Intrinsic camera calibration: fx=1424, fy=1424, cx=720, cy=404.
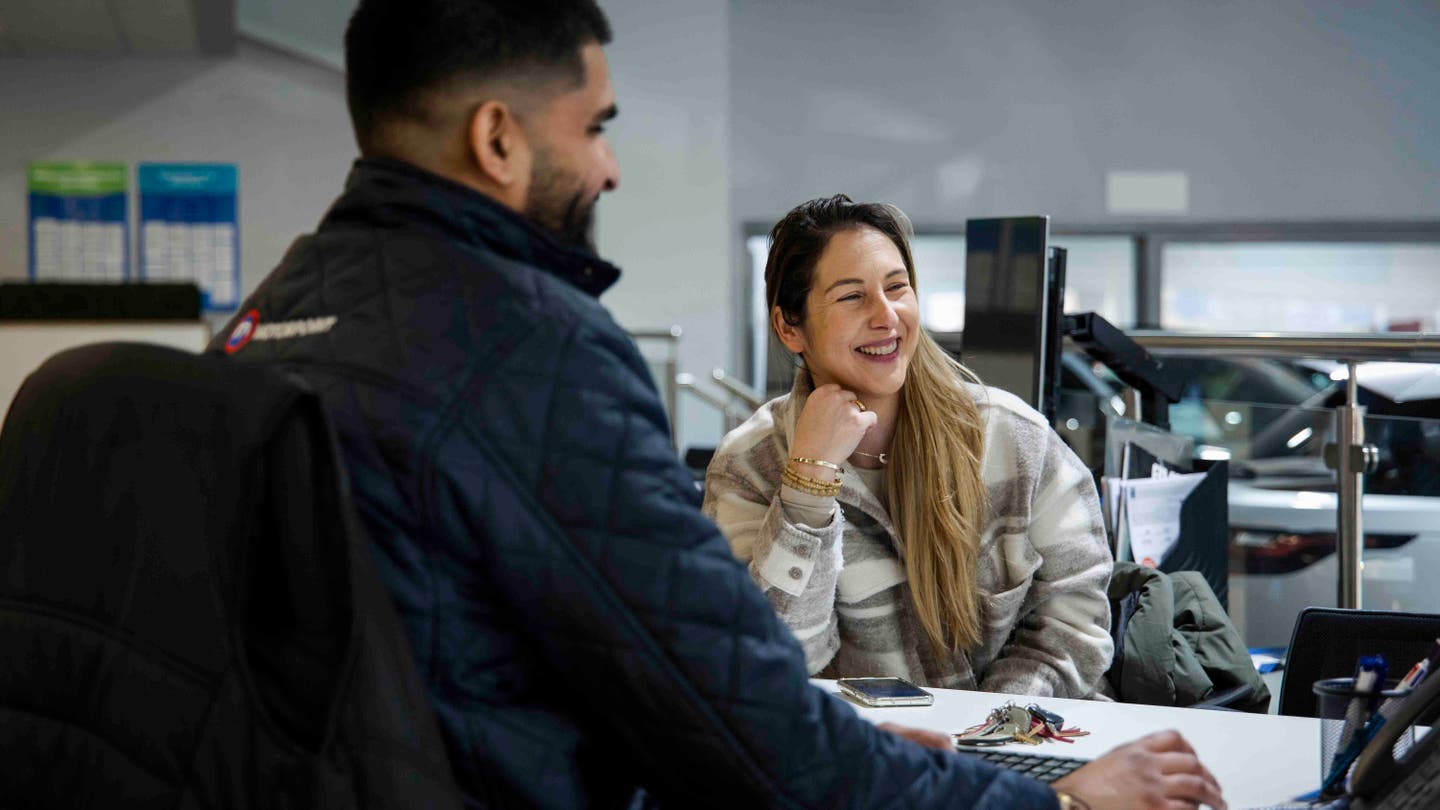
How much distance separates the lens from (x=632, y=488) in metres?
0.96

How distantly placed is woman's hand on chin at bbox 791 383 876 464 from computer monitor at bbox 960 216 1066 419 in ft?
2.14

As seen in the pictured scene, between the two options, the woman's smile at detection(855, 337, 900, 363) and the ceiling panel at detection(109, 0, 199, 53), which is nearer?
the woman's smile at detection(855, 337, 900, 363)

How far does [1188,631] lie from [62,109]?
693 cm

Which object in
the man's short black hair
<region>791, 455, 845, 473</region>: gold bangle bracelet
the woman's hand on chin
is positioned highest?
the man's short black hair

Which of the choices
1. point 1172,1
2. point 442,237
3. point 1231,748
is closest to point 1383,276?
point 1172,1

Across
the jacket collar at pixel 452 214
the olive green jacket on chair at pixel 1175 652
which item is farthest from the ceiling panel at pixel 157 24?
the jacket collar at pixel 452 214

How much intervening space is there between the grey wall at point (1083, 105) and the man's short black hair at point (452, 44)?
7736mm

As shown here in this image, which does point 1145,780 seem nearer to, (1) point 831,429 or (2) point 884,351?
(1) point 831,429

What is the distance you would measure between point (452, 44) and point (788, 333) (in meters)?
1.28

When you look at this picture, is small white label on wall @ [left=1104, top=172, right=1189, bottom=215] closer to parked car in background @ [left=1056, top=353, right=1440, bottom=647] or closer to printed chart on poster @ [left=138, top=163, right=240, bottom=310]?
printed chart on poster @ [left=138, top=163, right=240, bottom=310]

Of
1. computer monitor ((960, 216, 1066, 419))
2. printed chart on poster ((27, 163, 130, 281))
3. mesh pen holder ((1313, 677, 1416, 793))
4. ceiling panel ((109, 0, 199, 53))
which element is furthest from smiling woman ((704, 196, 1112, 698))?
printed chart on poster ((27, 163, 130, 281))

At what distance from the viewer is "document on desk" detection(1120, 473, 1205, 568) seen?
2566mm

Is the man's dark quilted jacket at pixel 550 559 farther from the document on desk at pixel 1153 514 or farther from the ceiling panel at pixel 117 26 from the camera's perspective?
the ceiling panel at pixel 117 26

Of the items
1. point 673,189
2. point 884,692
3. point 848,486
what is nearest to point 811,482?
point 848,486
